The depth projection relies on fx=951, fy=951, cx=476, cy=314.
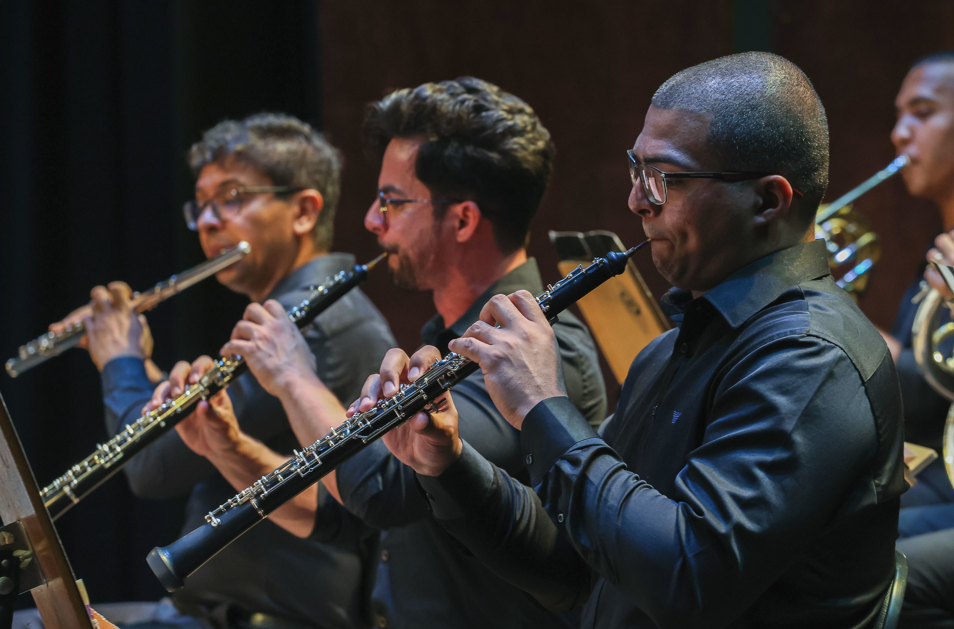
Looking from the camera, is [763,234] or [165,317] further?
[165,317]

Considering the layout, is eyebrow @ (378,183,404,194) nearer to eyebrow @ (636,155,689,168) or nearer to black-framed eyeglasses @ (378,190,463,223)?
black-framed eyeglasses @ (378,190,463,223)

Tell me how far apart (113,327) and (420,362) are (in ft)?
5.15

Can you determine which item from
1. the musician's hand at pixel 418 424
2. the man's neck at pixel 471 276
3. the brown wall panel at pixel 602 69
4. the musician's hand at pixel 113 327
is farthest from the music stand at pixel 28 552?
the brown wall panel at pixel 602 69

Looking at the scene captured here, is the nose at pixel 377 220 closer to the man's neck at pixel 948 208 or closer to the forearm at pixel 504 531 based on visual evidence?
the forearm at pixel 504 531

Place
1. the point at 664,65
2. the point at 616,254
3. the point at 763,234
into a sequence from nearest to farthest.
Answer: the point at 763,234, the point at 616,254, the point at 664,65

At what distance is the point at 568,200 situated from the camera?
3436 millimetres

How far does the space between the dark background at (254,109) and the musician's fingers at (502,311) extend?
6.59 feet

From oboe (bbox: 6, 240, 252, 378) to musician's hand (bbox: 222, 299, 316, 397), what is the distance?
67cm

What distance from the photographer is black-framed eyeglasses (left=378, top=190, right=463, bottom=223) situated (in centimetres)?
225

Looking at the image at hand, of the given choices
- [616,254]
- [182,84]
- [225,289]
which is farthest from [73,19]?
[616,254]

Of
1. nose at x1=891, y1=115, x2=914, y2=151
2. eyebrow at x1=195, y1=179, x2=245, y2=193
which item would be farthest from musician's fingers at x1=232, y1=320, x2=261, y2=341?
nose at x1=891, y1=115, x2=914, y2=151

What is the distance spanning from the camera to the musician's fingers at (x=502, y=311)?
1.39 metres

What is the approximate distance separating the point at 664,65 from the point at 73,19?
226 centimetres

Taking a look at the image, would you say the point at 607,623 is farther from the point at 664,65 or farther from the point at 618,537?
the point at 664,65
